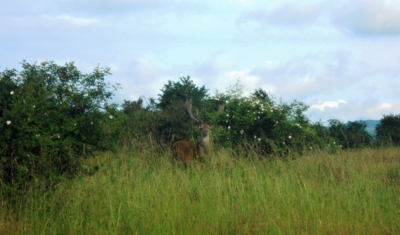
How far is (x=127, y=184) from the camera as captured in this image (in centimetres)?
714

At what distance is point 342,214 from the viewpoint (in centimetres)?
629

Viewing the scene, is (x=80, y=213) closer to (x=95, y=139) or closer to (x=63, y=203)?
(x=63, y=203)

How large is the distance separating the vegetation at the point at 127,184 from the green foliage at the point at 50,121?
0.05 ft

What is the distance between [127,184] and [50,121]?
140cm

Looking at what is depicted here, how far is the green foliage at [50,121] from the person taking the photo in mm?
6230

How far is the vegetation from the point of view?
5785 millimetres

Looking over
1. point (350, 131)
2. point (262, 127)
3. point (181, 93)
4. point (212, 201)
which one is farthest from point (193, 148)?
point (350, 131)

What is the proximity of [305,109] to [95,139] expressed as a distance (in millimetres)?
8020

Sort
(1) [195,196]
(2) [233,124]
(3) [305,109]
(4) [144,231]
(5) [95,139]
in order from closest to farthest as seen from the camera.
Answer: (4) [144,231], (1) [195,196], (5) [95,139], (2) [233,124], (3) [305,109]

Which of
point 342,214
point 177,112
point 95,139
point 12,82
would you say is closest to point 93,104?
point 95,139

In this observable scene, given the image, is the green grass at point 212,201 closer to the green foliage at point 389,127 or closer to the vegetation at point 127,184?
the vegetation at point 127,184

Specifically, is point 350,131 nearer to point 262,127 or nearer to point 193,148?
point 262,127

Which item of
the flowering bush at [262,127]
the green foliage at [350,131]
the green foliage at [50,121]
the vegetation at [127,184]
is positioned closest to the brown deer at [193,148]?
the flowering bush at [262,127]

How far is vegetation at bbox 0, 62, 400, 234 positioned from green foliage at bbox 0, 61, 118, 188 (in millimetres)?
15
